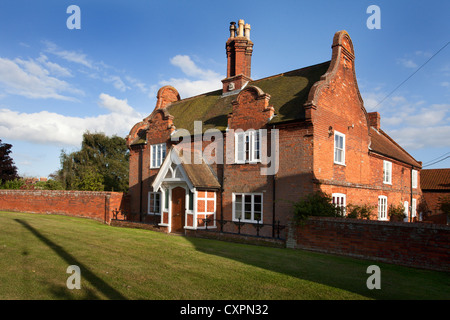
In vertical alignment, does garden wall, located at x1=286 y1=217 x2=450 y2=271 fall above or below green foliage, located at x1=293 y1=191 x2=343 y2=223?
below

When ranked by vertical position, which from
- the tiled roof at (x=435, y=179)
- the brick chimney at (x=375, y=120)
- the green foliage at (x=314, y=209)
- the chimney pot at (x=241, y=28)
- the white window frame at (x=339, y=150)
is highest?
the chimney pot at (x=241, y=28)

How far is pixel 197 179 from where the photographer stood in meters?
17.7

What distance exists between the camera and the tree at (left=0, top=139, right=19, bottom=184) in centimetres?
3916

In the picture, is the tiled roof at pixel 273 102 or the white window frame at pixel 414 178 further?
the white window frame at pixel 414 178

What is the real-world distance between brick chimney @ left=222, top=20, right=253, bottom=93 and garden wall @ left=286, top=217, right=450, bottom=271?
13096 millimetres

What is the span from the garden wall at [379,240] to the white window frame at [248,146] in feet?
16.8

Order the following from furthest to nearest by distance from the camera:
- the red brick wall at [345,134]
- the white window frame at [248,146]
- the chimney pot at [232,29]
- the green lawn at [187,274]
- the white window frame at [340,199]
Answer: the chimney pot at [232,29] < the white window frame at [248,146] < the white window frame at [340,199] < the red brick wall at [345,134] < the green lawn at [187,274]

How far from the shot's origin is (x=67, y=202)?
81.7 feet

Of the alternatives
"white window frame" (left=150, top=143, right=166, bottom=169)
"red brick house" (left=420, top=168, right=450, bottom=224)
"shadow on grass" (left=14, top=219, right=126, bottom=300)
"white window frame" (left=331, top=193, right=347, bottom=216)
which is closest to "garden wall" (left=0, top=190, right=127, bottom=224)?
"white window frame" (left=150, top=143, right=166, bottom=169)

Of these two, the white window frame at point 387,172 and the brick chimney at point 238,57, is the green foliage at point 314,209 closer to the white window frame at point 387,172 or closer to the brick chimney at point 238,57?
the white window frame at point 387,172

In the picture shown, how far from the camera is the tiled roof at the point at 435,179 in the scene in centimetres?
3328

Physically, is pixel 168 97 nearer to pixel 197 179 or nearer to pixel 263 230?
pixel 197 179

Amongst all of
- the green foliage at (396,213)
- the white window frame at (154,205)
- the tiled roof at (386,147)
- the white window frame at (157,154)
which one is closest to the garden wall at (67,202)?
the white window frame at (154,205)

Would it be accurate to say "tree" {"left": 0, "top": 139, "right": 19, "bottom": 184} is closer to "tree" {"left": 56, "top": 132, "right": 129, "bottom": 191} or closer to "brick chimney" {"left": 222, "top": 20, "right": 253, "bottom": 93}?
"tree" {"left": 56, "top": 132, "right": 129, "bottom": 191}
